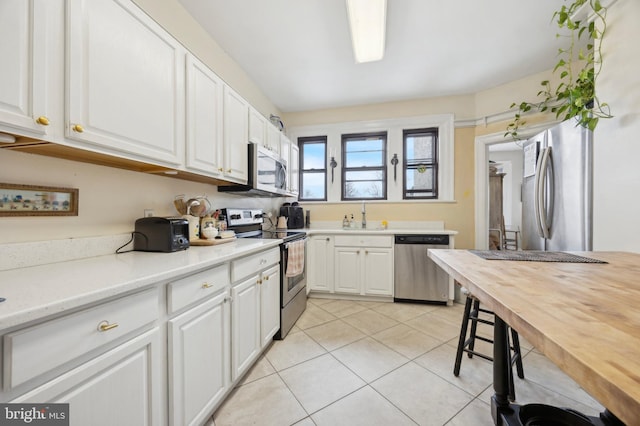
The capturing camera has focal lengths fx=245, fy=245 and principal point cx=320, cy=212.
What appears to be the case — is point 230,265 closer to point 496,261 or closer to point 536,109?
point 496,261

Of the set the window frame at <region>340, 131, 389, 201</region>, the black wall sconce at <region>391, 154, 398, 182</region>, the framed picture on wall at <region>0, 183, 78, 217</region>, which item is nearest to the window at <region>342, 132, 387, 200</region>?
the window frame at <region>340, 131, 389, 201</region>

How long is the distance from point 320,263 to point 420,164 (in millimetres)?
2000

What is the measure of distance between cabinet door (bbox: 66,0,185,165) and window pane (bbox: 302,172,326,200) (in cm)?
247

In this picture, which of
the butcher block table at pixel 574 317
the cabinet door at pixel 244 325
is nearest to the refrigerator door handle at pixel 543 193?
the butcher block table at pixel 574 317

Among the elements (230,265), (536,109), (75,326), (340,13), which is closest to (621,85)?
(536,109)

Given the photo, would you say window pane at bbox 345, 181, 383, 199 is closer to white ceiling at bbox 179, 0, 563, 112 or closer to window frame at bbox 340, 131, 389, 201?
window frame at bbox 340, 131, 389, 201

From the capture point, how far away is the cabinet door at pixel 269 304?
6.01 feet

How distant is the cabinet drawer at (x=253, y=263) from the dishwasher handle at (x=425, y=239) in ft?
5.43

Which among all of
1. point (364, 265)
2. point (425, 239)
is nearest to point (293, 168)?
point (364, 265)

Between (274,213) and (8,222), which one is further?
(274,213)

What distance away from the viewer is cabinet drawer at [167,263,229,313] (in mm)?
1050

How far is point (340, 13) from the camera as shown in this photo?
1935mm

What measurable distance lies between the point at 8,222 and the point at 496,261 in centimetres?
211

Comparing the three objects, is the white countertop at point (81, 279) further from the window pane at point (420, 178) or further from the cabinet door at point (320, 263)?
the window pane at point (420, 178)
